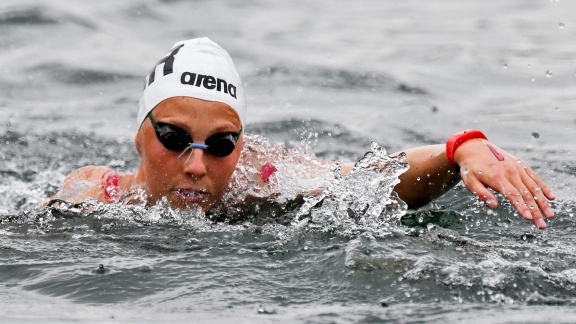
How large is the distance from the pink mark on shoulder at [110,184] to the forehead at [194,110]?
0.94 meters

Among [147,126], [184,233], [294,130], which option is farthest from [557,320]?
[294,130]

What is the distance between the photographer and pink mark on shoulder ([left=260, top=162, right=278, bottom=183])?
7.81 m

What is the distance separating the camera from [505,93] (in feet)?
42.0

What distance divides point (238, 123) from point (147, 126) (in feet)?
2.10

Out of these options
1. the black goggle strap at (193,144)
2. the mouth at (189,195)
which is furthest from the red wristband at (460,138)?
the mouth at (189,195)

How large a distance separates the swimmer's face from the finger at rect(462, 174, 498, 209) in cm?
174

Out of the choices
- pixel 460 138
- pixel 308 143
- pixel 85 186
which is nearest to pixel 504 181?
pixel 460 138

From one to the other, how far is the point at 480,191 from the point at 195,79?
7.61 feet

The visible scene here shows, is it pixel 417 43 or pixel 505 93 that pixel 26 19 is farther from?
pixel 505 93

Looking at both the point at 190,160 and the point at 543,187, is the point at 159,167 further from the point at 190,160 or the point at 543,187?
the point at 543,187

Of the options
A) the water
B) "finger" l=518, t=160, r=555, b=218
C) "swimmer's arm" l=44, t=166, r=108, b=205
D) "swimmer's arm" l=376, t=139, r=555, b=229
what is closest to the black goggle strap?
the water

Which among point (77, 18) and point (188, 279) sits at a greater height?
point (77, 18)

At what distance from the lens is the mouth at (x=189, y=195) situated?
7.11m

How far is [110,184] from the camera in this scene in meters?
8.02
